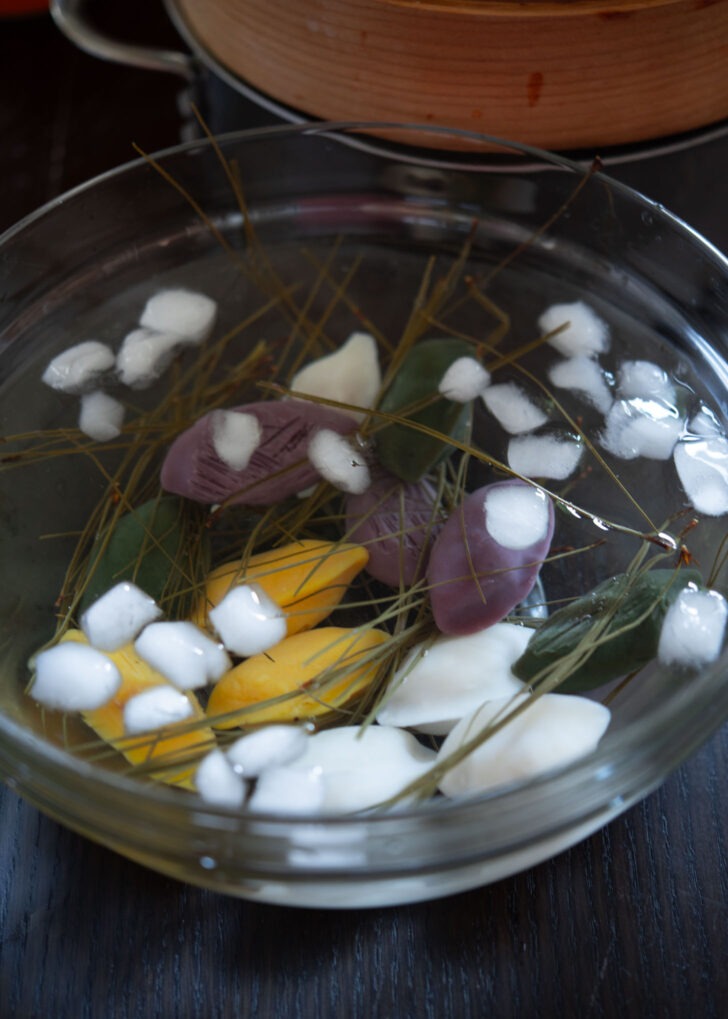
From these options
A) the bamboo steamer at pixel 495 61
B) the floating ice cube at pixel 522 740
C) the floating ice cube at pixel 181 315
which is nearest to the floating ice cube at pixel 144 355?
the floating ice cube at pixel 181 315

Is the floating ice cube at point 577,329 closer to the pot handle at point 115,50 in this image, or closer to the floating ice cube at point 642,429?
the floating ice cube at point 642,429

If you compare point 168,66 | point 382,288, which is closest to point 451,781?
point 382,288

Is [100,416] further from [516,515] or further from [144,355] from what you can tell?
[516,515]

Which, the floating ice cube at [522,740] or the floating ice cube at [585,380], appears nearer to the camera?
the floating ice cube at [522,740]

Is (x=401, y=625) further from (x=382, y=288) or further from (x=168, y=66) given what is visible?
(x=168, y=66)

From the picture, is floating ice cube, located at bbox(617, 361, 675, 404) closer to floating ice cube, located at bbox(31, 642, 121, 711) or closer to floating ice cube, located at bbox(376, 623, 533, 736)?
floating ice cube, located at bbox(376, 623, 533, 736)
